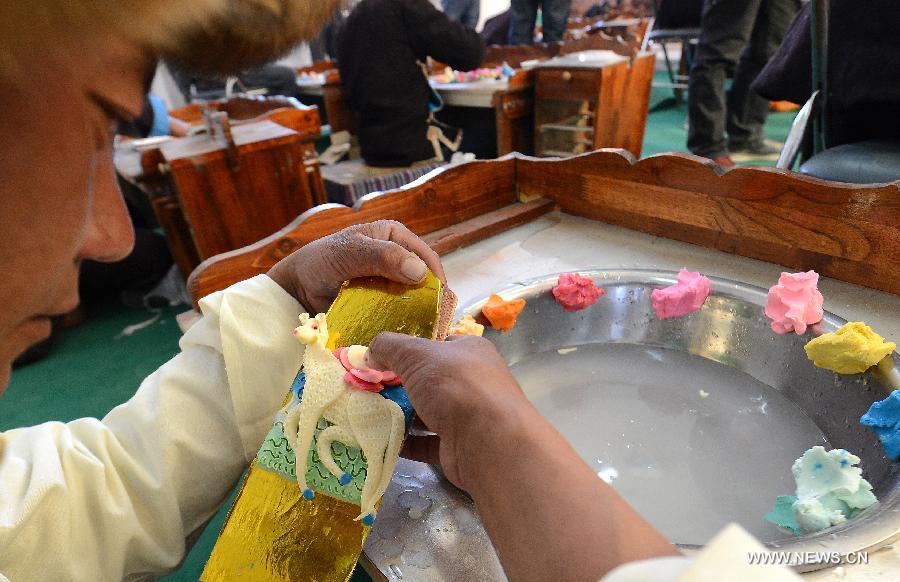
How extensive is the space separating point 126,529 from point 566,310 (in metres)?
0.76

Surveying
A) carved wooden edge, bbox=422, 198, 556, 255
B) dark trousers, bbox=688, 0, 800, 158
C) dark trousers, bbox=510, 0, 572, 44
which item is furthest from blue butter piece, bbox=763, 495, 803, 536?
dark trousers, bbox=510, 0, 572, 44

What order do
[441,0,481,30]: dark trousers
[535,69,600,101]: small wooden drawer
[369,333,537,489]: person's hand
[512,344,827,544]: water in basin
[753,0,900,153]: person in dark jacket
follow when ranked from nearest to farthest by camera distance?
1. [369,333,537,489]: person's hand
2. [512,344,827,544]: water in basin
3. [753,0,900,153]: person in dark jacket
4. [535,69,600,101]: small wooden drawer
5. [441,0,481,30]: dark trousers

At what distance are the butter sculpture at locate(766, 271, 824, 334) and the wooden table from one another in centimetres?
8

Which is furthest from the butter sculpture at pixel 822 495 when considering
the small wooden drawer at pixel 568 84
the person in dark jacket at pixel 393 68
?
the person in dark jacket at pixel 393 68

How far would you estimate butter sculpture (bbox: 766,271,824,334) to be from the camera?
82 centimetres

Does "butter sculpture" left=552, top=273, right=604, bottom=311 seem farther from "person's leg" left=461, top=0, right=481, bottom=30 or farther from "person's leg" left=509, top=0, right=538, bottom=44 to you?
"person's leg" left=461, top=0, right=481, bottom=30

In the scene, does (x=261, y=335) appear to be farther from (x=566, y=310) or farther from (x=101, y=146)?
(x=566, y=310)

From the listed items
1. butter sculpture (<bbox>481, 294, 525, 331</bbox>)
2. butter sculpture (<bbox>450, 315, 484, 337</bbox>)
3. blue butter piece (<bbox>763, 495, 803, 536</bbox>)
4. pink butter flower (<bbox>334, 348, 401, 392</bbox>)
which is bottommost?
blue butter piece (<bbox>763, 495, 803, 536</bbox>)

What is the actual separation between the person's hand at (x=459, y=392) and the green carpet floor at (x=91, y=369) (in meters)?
1.70

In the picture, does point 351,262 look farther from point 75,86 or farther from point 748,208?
point 748,208

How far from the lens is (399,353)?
21.6 inches

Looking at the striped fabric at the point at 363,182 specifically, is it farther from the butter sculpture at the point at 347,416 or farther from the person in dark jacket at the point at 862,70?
the butter sculpture at the point at 347,416

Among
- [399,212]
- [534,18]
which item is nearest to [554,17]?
[534,18]

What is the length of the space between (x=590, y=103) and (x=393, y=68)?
99 centimetres
